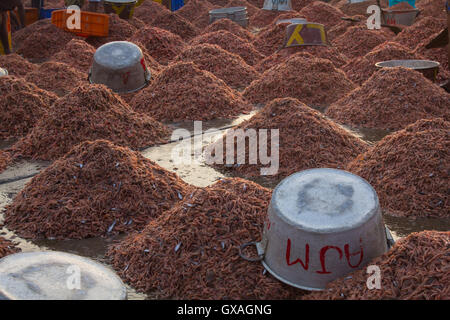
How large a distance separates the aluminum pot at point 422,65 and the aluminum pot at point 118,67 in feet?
12.9

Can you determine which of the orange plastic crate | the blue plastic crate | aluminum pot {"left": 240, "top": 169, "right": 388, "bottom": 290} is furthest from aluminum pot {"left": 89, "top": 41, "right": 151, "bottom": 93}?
the blue plastic crate

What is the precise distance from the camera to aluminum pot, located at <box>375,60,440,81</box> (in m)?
8.09

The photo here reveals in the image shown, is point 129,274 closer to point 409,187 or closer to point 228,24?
point 409,187

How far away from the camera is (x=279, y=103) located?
6254mm

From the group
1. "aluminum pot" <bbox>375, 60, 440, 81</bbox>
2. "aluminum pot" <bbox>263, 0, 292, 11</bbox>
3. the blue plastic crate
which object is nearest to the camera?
"aluminum pot" <bbox>375, 60, 440, 81</bbox>

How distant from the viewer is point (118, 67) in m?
8.74

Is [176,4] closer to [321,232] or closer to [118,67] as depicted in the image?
[118,67]

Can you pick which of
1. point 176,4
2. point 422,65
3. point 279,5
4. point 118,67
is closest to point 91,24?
point 118,67

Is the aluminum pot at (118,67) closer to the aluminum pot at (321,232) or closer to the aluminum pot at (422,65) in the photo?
the aluminum pot at (422,65)

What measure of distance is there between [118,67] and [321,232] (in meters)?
6.34

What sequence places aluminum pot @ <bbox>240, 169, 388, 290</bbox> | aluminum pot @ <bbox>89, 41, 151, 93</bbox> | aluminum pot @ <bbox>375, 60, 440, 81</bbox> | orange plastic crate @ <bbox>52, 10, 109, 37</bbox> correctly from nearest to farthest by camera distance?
aluminum pot @ <bbox>240, 169, 388, 290</bbox> → aluminum pot @ <bbox>375, 60, 440, 81</bbox> → aluminum pot @ <bbox>89, 41, 151, 93</bbox> → orange plastic crate @ <bbox>52, 10, 109, 37</bbox>

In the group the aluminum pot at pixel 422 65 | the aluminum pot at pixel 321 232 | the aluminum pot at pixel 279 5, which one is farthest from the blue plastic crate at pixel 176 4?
the aluminum pot at pixel 321 232

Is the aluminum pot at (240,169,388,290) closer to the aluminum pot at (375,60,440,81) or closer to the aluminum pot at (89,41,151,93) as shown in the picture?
the aluminum pot at (375,60,440,81)

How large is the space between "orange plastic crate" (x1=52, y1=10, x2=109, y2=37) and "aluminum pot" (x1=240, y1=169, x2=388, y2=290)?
10558mm
